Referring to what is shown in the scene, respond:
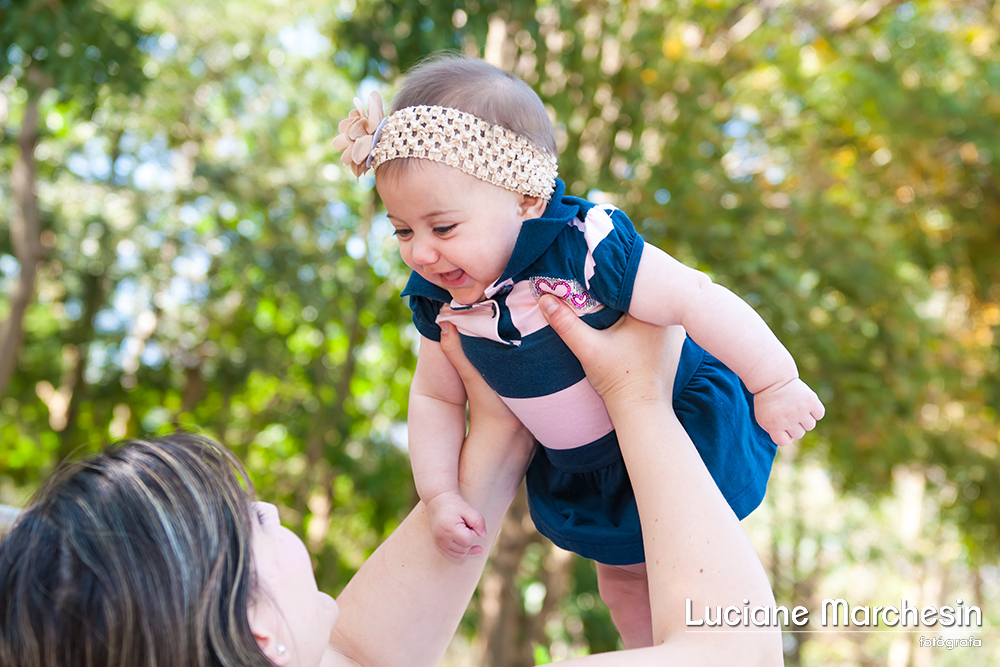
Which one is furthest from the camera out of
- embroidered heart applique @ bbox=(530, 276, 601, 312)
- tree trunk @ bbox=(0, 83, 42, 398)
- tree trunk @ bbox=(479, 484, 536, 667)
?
tree trunk @ bbox=(0, 83, 42, 398)

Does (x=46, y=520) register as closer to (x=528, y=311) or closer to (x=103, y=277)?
(x=528, y=311)

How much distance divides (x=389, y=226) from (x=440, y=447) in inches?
182

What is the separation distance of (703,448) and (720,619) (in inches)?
13.3

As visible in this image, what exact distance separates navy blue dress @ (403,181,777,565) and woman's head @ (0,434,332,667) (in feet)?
1.70

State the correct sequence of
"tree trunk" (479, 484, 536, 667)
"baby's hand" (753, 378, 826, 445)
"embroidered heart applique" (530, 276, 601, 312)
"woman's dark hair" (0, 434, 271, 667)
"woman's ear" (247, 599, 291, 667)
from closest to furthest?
"woman's dark hair" (0, 434, 271, 667) → "woman's ear" (247, 599, 291, 667) → "baby's hand" (753, 378, 826, 445) → "embroidered heart applique" (530, 276, 601, 312) → "tree trunk" (479, 484, 536, 667)

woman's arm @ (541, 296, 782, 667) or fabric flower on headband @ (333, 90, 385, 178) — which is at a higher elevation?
fabric flower on headband @ (333, 90, 385, 178)

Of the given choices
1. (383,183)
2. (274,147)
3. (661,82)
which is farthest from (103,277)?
(383,183)

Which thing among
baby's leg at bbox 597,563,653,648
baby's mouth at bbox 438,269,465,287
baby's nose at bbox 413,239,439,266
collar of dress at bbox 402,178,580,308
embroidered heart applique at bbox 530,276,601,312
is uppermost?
collar of dress at bbox 402,178,580,308

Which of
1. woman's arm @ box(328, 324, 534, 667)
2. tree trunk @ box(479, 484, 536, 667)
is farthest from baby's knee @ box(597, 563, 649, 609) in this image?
tree trunk @ box(479, 484, 536, 667)

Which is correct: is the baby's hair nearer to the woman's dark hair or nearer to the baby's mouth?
the baby's mouth

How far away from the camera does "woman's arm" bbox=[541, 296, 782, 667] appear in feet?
2.96

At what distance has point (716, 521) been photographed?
984 millimetres

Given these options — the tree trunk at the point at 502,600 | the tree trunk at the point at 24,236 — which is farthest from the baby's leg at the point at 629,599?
the tree trunk at the point at 24,236

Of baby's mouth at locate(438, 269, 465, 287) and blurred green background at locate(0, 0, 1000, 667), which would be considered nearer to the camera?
baby's mouth at locate(438, 269, 465, 287)
